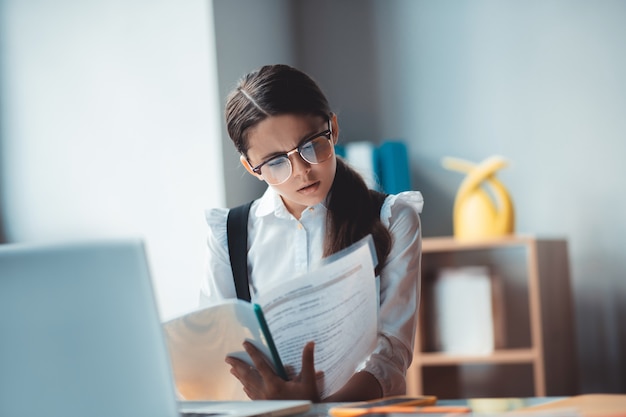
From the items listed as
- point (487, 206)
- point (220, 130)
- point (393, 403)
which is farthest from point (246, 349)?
point (487, 206)

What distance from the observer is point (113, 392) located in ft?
2.52

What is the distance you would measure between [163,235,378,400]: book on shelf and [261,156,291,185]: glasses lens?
322mm

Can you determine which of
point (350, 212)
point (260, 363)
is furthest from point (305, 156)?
point (260, 363)

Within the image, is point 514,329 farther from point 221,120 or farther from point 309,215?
point 309,215

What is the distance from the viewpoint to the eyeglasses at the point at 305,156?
1.36 m

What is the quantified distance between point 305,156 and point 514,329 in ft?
6.68

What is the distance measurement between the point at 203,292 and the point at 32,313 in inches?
31.1

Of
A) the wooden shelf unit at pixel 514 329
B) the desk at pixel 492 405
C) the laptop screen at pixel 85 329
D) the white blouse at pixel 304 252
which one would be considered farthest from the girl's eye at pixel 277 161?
the wooden shelf unit at pixel 514 329

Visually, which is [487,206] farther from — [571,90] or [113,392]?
[113,392]

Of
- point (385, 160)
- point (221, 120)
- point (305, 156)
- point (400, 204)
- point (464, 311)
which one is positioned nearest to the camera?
point (305, 156)

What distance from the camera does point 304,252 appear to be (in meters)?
1.56

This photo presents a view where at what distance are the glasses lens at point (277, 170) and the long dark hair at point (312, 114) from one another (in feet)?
0.27

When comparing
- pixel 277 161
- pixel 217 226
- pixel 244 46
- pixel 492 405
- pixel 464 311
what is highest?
pixel 244 46

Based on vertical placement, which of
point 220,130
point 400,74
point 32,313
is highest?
point 400,74
